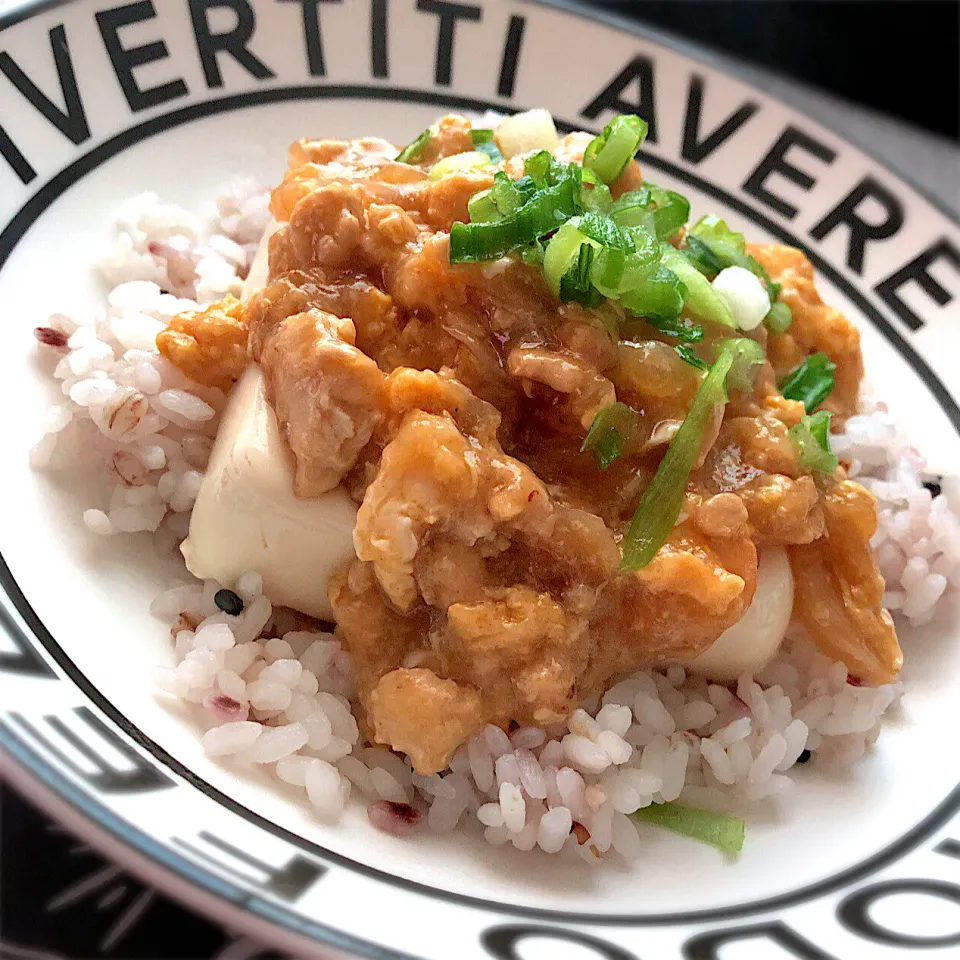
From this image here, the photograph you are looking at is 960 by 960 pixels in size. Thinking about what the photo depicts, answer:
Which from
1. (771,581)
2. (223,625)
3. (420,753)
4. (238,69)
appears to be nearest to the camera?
(420,753)

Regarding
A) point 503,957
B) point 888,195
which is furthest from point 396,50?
point 503,957

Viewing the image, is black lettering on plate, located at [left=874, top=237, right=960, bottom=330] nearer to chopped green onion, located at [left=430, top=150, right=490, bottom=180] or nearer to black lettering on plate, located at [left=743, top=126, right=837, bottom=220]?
black lettering on plate, located at [left=743, top=126, right=837, bottom=220]

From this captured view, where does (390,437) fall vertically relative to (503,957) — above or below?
above

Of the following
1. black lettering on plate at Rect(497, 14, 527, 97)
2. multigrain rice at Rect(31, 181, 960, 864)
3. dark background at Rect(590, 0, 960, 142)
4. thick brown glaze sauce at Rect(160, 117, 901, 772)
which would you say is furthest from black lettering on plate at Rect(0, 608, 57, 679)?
dark background at Rect(590, 0, 960, 142)

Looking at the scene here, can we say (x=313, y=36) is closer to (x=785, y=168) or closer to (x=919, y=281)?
(x=785, y=168)

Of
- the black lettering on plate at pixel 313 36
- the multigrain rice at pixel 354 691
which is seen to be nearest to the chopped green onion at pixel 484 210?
the multigrain rice at pixel 354 691

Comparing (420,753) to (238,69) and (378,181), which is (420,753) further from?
(238,69)

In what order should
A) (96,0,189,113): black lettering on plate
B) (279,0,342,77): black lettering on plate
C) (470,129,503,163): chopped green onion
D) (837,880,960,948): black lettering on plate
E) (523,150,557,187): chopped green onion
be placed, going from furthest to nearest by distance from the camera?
(279,0,342,77): black lettering on plate < (96,0,189,113): black lettering on plate < (470,129,503,163): chopped green onion < (523,150,557,187): chopped green onion < (837,880,960,948): black lettering on plate
